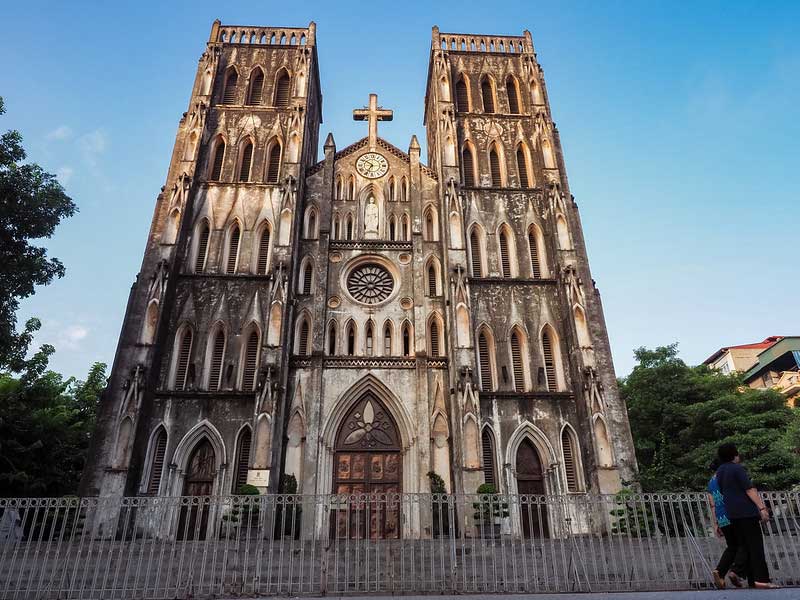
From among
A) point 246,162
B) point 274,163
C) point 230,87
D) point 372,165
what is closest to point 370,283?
point 372,165

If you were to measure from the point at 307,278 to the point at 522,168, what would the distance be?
10.3 metres

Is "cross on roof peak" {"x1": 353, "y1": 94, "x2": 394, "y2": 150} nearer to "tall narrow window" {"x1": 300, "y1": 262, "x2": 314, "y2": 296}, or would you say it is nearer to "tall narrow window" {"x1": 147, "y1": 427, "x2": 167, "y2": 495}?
"tall narrow window" {"x1": 300, "y1": 262, "x2": 314, "y2": 296}

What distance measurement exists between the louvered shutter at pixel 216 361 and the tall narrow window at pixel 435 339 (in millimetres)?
7225

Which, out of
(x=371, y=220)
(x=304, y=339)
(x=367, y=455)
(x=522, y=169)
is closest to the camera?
(x=367, y=455)

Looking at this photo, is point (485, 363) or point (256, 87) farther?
point (256, 87)

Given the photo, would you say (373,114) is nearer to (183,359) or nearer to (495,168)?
(495,168)

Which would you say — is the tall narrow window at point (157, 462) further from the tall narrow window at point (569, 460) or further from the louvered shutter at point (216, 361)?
the tall narrow window at point (569, 460)

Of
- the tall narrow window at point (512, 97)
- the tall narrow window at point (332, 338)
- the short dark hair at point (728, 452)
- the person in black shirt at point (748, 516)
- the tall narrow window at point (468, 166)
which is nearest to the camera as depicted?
the person in black shirt at point (748, 516)

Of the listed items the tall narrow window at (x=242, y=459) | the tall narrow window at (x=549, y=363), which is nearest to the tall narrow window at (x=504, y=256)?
the tall narrow window at (x=549, y=363)

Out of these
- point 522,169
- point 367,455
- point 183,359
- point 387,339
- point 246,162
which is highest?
point 246,162

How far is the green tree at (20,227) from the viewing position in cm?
1438

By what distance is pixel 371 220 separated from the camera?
23.8 metres

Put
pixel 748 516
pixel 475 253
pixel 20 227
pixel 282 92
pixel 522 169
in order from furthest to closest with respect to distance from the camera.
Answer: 1. pixel 282 92
2. pixel 522 169
3. pixel 475 253
4. pixel 20 227
5. pixel 748 516

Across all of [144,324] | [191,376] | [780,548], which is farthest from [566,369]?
[144,324]
